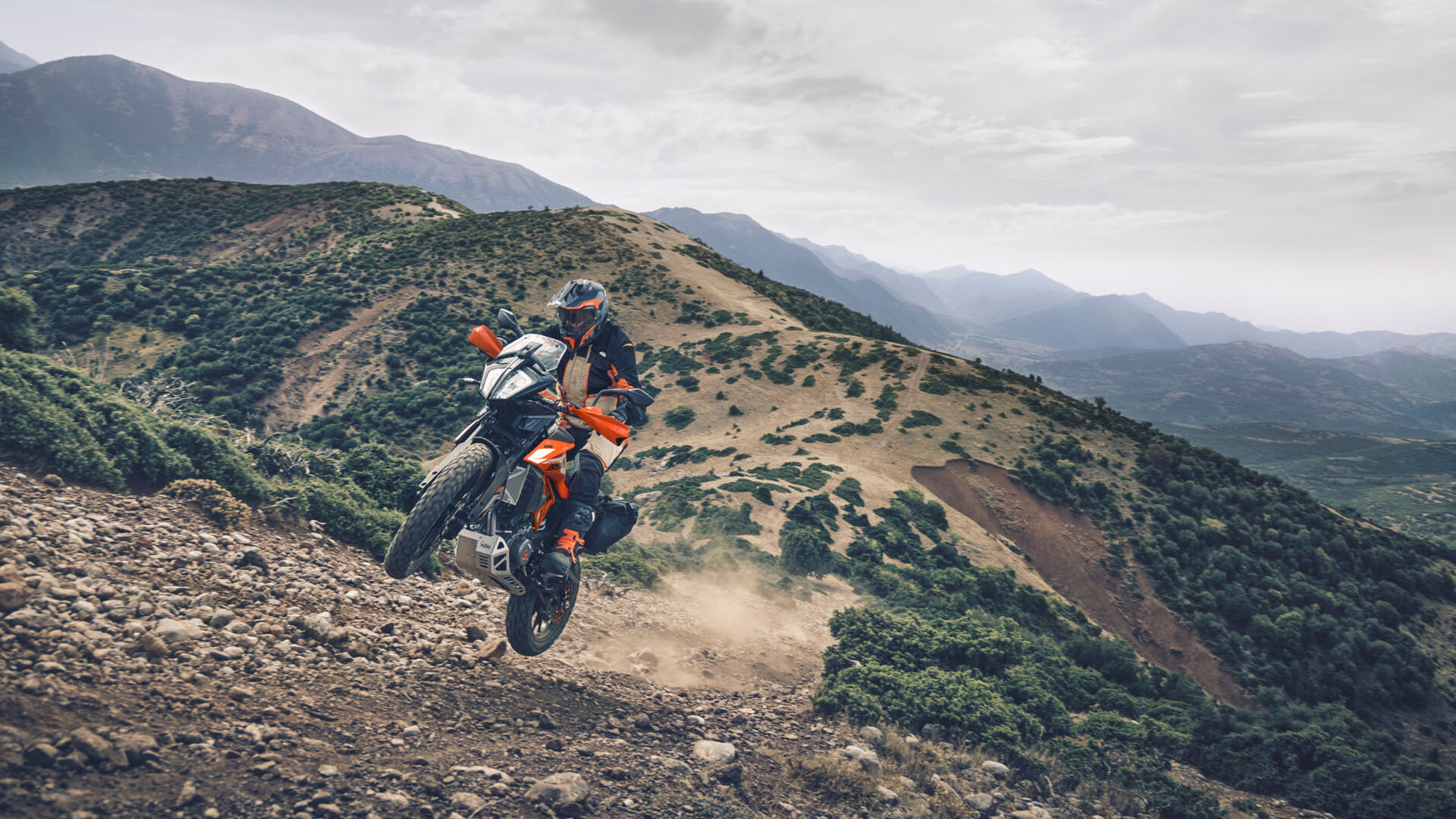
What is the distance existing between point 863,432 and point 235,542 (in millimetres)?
31347

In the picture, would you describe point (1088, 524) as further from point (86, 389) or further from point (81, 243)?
point (81, 243)

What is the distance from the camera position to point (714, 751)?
7.85m

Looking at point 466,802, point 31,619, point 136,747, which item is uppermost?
point 31,619

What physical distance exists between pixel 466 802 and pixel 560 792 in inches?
34.6

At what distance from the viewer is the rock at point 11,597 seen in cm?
513

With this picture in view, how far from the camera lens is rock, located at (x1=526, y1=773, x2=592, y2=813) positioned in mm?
5742

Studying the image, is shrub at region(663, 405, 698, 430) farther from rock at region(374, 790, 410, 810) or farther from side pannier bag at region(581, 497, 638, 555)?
rock at region(374, 790, 410, 810)

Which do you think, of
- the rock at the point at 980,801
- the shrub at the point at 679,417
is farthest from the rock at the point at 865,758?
the shrub at the point at 679,417

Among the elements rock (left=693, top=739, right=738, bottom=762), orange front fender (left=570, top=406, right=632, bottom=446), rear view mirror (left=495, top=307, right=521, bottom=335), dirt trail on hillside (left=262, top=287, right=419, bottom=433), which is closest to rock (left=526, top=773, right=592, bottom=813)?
rock (left=693, top=739, right=738, bottom=762)

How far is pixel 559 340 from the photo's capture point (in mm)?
7785

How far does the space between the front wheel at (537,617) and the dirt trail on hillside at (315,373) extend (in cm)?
3575

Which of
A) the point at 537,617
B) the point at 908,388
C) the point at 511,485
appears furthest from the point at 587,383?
the point at 908,388

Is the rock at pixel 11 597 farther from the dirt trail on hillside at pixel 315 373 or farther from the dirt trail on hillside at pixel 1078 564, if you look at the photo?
the dirt trail on hillside at pixel 315 373

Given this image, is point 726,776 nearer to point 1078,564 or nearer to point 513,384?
point 513,384
